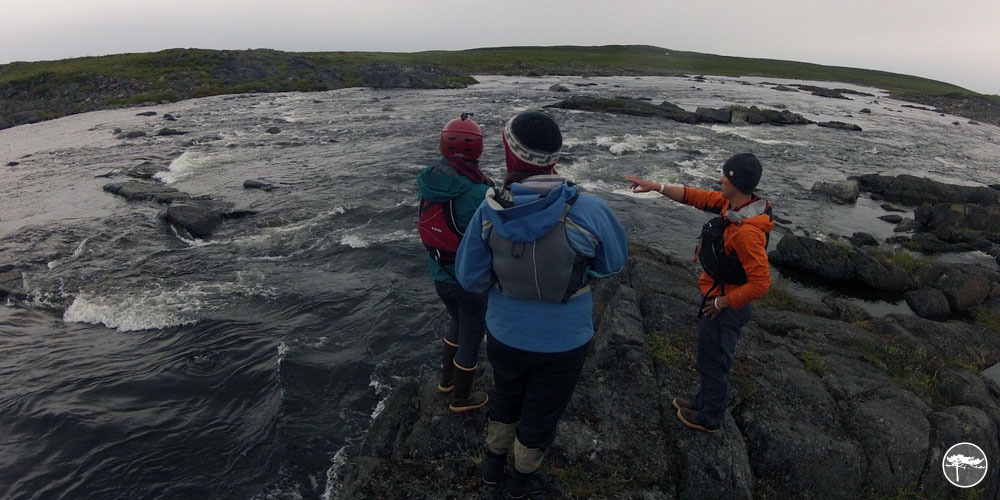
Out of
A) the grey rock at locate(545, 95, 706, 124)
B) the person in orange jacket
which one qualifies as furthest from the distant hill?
the person in orange jacket

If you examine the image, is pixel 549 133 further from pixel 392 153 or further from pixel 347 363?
pixel 392 153

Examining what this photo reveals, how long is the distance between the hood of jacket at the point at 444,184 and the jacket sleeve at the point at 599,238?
1935mm

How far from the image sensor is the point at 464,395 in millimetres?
6223

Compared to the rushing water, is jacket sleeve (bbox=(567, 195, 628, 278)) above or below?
above

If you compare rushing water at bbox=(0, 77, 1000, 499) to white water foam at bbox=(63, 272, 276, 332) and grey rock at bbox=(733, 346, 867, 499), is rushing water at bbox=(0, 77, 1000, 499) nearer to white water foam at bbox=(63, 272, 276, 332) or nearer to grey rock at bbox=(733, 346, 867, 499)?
white water foam at bbox=(63, 272, 276, 332)

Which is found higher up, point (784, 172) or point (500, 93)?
point (500, 93)

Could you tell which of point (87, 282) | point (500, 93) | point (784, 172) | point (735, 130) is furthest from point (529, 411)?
point (500, 93)

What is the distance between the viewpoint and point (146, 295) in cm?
1173

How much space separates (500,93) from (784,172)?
4216 centimetres

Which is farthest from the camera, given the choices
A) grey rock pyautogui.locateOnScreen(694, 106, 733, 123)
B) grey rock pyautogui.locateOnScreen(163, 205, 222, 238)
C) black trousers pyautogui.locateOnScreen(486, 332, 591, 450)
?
grey rock pyautogui.locateOnScreen(694, 106, 733, 123)

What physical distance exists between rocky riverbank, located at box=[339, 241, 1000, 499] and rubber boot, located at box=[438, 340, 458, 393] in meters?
0.16

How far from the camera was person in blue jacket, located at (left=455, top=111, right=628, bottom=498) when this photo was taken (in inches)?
136

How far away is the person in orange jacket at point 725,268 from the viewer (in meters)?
4.92

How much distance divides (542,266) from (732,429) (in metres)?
4.01
